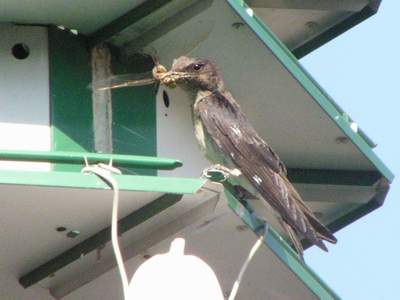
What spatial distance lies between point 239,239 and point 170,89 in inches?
47.2

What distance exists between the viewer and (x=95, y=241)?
6527mm

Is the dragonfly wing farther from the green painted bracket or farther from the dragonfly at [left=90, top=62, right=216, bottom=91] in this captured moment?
the green painted bracket

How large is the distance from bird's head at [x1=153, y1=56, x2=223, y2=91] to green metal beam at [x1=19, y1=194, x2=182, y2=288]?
97 centimetres

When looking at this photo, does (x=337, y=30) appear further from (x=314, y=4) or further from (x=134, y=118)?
(x=134, y=118)

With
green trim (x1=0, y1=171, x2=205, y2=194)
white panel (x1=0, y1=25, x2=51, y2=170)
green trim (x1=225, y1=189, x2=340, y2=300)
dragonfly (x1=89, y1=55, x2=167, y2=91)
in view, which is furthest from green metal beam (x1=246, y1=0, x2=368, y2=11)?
green trim (x1=0, y1=171, x2=205, y2=194)

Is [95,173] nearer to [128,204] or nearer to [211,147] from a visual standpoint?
[128,204]

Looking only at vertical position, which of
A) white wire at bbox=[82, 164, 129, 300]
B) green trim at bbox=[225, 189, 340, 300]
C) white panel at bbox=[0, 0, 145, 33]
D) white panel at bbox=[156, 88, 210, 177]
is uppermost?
white panel at bbox=[0, 0, 145, 33]

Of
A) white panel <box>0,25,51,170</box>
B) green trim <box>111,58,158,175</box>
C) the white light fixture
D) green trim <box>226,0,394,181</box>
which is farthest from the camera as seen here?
green trim <box>111,58,158,175</box>

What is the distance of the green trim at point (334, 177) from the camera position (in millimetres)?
8000

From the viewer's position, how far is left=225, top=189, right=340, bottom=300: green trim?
6.56 meters

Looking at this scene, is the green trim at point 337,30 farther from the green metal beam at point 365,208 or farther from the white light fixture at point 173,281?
the white light fixture at point 173,281

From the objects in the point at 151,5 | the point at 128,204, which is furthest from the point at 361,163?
the point at 128,204

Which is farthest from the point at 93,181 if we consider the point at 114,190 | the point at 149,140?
the point at 149,140

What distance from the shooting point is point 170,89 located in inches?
303
